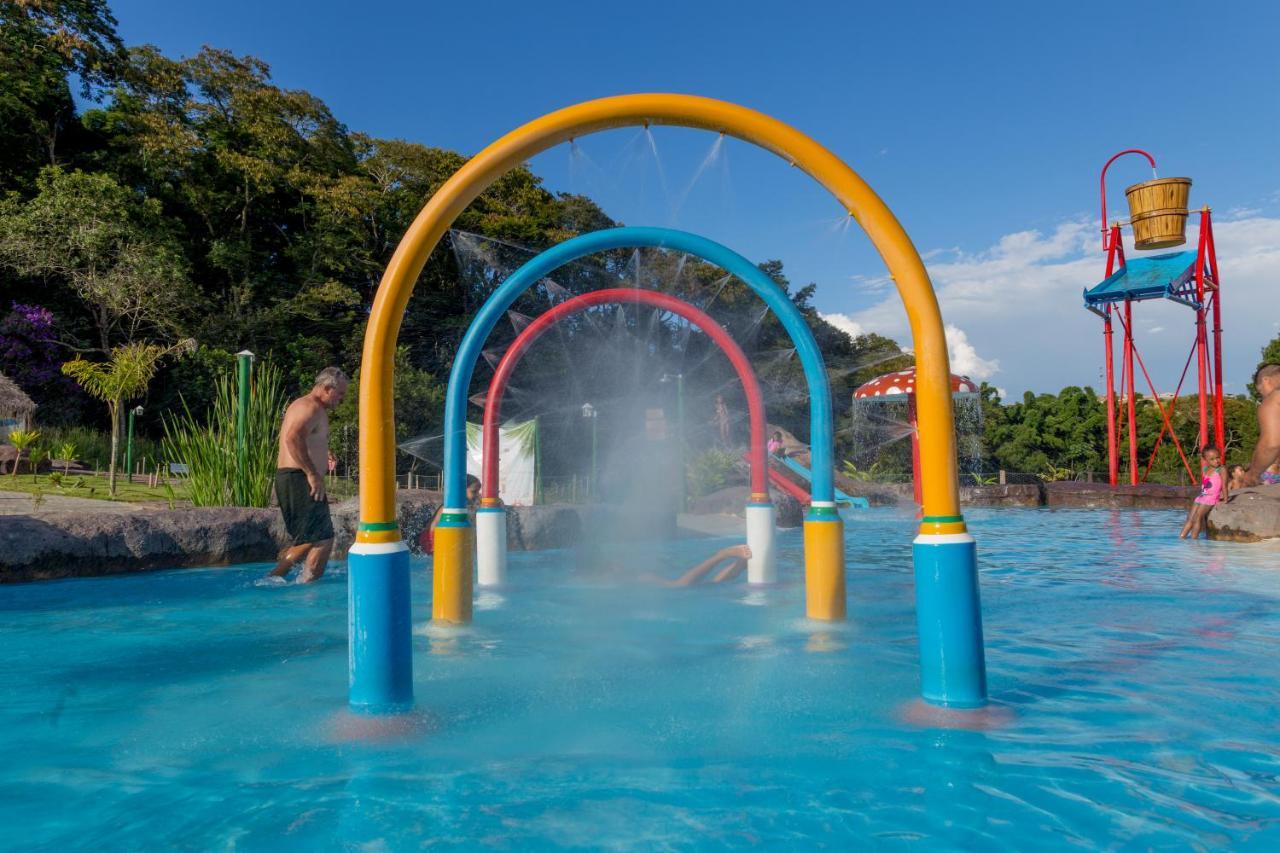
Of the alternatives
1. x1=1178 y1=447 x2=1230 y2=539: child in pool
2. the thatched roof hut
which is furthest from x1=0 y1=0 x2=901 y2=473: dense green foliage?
x1=1178 y1=447 x2=1230 y2=539: child in pool

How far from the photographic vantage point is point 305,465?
23.3 feet

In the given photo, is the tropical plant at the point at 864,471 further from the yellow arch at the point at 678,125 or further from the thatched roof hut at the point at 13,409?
the yellow arch at the point at 678,125

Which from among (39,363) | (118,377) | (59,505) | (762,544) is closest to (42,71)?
(39,363)

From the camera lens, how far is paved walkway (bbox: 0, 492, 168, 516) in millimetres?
10945

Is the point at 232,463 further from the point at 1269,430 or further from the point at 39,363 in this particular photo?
the point at 39,363

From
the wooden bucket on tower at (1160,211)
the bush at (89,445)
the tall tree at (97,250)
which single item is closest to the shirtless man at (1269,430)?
the wooden bucket on tower at (1160,211)

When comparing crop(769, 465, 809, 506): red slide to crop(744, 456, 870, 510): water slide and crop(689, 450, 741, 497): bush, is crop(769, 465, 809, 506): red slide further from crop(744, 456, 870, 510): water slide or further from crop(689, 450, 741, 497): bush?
crop(689, 450, 741, 497): bush

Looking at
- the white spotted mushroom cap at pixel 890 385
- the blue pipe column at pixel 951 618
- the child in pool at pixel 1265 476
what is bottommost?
the blue pipe column at pixel 951 618

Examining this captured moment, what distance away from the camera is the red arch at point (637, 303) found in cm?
675

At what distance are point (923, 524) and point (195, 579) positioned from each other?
7170mm

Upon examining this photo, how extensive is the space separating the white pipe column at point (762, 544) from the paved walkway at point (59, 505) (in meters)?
8.13

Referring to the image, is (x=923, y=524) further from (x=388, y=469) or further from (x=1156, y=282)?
(x=1156, y=282)

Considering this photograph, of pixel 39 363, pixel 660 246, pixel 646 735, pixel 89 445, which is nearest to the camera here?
pixel 646 735

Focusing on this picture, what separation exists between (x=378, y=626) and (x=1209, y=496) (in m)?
12.4
